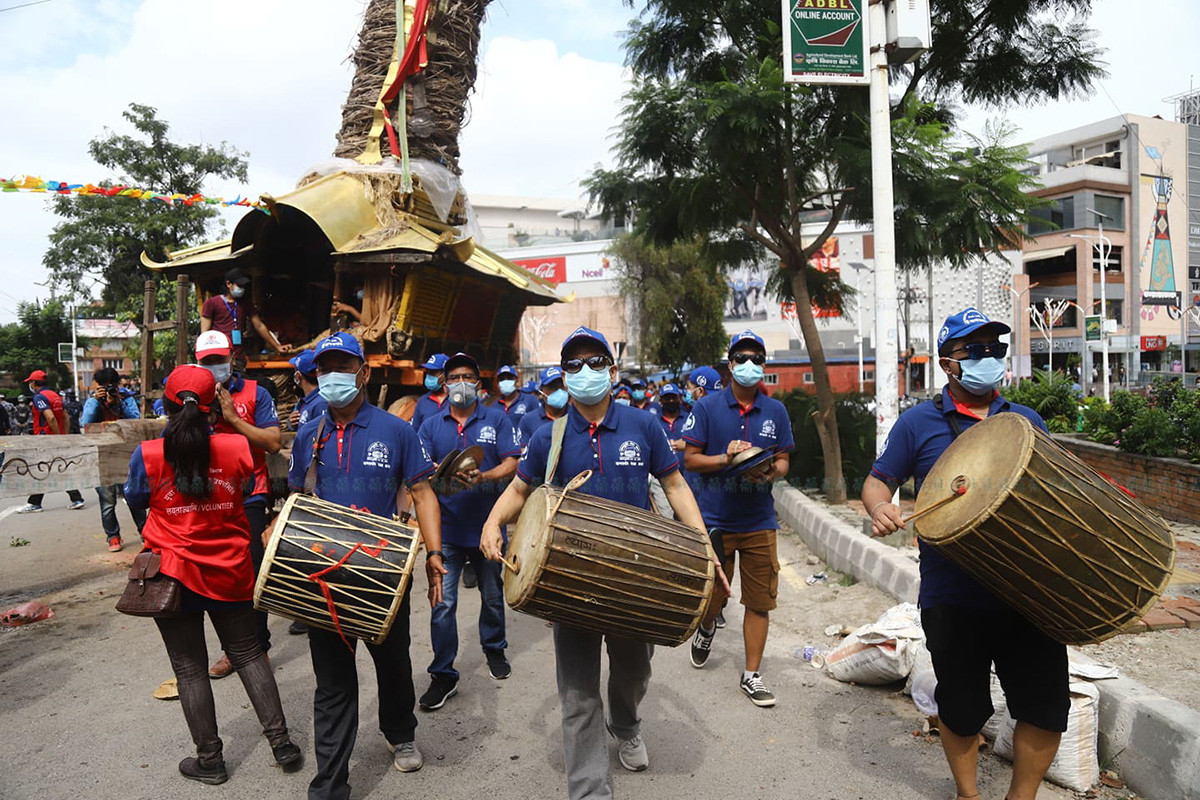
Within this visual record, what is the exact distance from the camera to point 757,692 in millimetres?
4590

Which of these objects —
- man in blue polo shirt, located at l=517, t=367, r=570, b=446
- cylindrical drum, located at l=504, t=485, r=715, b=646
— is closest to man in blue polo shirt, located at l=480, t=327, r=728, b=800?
cylindrical drum, located at l=504, t=485, r=715, b=646

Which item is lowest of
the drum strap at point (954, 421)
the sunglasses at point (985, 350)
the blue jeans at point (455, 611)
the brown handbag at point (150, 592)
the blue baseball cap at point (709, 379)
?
the blue jeans at point (455, 611)

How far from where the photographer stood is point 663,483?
3598mm

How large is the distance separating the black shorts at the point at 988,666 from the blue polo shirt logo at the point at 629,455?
1275 mm

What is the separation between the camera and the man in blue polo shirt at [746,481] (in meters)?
4.70

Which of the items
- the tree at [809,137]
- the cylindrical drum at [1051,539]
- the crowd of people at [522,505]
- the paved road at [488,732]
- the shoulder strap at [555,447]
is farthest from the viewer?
the tree at [809,137]

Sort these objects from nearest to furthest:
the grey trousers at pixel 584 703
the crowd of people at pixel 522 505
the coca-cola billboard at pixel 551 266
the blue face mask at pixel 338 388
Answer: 1. the crowd of people at pixel 522 505
2. the grey trousers at pixel 584 703
3. the blue face mask at pixel 338 388
4. the coca-cola billboard at pixel 551 266

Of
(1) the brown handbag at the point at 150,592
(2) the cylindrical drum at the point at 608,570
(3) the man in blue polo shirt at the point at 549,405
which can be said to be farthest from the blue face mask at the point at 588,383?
(3) the man in blue polo shirt at the point at 549,405

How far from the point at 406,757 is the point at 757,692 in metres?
1.91

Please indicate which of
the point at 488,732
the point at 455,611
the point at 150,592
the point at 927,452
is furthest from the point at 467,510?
the point at 927,452

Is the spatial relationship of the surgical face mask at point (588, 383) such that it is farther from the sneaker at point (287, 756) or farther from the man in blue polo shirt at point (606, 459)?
the sneaker at point (287, 756)

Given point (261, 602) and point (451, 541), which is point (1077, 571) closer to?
point (261, 602)

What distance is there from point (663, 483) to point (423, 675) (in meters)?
2.47

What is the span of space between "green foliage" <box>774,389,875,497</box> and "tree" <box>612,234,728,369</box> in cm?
1911
